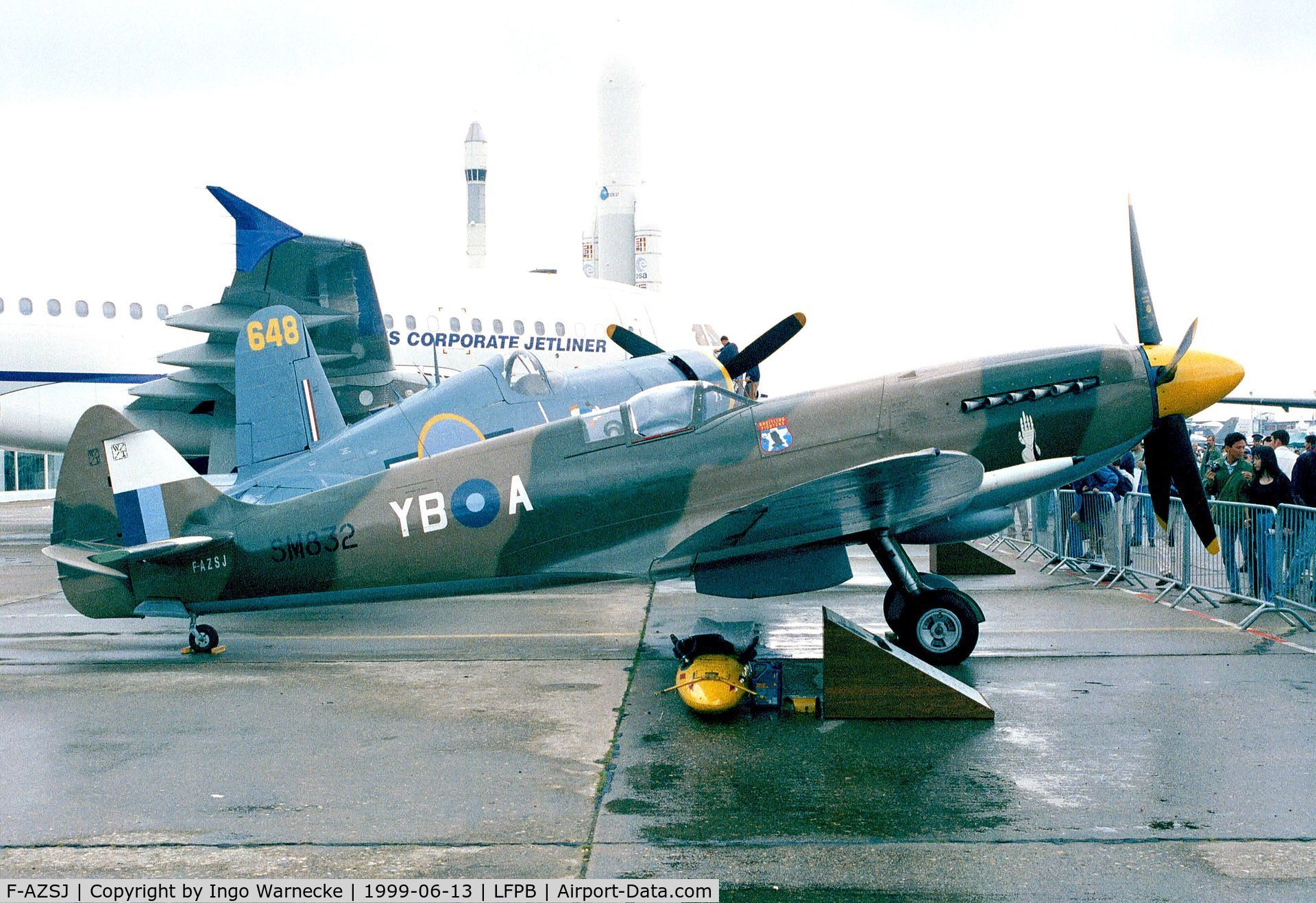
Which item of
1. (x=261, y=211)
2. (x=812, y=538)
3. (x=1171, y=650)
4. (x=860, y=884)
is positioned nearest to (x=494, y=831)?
(x=860, y=884)

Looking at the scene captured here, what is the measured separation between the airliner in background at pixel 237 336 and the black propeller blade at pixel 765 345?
521 cm

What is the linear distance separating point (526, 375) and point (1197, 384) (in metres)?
6.42

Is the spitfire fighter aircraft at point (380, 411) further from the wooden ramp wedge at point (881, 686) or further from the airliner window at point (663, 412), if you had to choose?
the wooden ramp wedge at point (881, 686)

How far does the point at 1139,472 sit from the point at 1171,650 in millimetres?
10893

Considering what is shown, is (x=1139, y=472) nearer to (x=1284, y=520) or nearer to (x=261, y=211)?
(x=1284, y=520)

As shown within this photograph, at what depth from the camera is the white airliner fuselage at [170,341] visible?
63.5ft

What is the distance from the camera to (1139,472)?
18.8 meters

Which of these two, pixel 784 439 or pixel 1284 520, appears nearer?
pixel 784 439

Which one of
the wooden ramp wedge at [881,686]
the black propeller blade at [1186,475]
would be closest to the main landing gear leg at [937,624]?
the wooden ramp wedge at [881,686]

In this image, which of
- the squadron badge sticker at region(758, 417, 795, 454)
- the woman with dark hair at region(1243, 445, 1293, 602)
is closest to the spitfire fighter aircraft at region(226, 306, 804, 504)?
the squadron badge sticker at region(758, 417, 795, 454)

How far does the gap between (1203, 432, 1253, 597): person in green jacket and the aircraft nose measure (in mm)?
3178

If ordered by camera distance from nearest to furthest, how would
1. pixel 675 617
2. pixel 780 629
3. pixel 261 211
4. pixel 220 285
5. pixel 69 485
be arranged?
pixel 69 485
pixel 780 629
pixel 675 617
pixel 261 211
pixel 220 285

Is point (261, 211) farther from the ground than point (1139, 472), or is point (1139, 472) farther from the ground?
point (261, 211)

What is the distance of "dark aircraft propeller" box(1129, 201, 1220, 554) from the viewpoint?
8.55 meters
